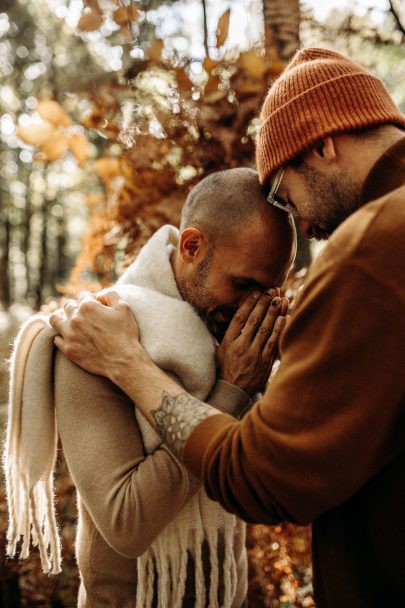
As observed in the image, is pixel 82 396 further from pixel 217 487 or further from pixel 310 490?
pixel 310 490

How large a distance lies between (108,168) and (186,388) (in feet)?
5.51

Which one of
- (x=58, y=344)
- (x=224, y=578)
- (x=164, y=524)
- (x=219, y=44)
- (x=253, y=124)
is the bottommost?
(x=224, y=578)

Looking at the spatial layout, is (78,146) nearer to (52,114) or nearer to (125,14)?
(52,114)

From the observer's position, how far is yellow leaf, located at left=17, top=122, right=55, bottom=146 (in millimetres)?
2990

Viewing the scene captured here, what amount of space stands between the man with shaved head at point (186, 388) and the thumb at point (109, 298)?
0.01 metres

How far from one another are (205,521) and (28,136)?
7.21ft

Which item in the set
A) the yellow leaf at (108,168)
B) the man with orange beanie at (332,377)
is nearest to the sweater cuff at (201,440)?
the man with orange beanie at (332,377)

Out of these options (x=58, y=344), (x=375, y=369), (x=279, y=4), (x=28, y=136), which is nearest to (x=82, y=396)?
(x=58, y=344)

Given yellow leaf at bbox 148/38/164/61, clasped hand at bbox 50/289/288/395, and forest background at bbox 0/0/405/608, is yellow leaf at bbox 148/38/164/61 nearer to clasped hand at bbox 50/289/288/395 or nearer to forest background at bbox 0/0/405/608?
forest background at bbox 0/0/405/608

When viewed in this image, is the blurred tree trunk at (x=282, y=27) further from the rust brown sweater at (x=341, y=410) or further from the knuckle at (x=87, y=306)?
the rust brown sweater at (x=341, y=410)

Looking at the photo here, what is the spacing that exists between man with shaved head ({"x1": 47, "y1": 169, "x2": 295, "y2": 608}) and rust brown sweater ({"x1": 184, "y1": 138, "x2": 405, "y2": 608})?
1.55ft

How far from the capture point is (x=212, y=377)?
2084 mm

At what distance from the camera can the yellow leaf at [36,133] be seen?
9.81 ft

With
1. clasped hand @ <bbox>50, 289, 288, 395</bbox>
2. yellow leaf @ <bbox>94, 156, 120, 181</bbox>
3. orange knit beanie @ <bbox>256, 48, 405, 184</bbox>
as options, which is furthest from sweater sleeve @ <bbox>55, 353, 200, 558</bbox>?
yellow leaf @ <bbox>94, 156, 120, 181</bbox>
